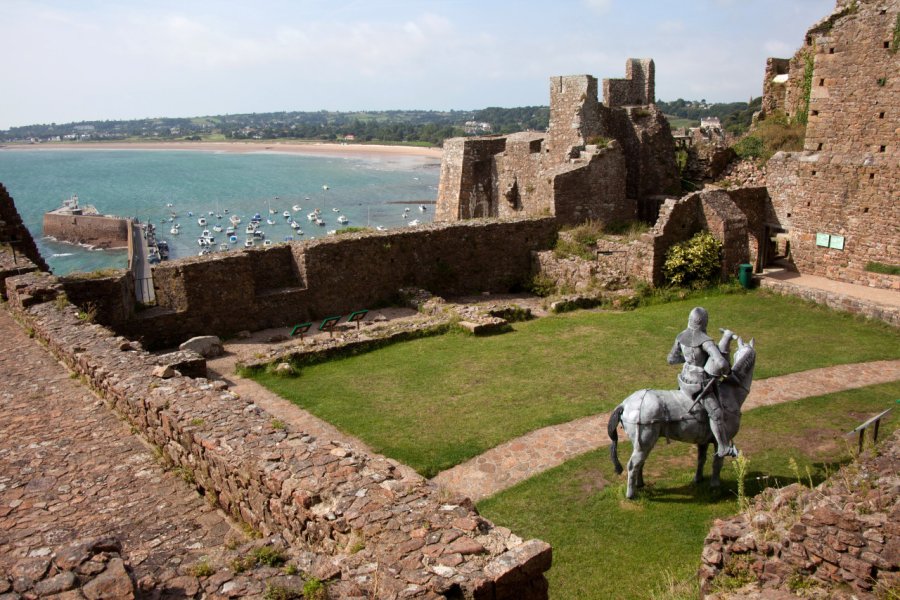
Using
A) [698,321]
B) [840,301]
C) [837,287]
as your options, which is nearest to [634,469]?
[698,321]

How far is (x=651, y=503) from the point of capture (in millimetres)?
8445

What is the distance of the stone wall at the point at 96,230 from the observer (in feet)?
196

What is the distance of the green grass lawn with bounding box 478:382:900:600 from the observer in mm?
7199

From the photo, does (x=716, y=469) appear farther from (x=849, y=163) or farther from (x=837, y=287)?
(x=849, y=163)

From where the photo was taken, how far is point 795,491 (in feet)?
22.1

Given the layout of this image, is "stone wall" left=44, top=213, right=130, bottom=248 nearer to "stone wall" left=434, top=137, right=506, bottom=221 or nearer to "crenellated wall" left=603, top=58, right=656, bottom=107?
"stone wall" left=434, top=137, right=506, bottom=221

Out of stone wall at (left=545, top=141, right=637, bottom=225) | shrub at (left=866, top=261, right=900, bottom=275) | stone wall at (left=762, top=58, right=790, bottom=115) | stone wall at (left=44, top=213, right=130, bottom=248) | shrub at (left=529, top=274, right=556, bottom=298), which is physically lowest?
stone wall at (left=44, top=213, right=130, bottom=248)

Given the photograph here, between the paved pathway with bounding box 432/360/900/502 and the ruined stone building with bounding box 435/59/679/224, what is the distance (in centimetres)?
940

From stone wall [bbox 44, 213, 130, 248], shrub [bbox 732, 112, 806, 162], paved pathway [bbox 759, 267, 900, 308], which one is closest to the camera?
paved pathway [bbox 759, 267, 900, 308]

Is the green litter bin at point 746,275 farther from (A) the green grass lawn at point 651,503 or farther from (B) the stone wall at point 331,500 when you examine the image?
(B) the stone wall at point 331,500

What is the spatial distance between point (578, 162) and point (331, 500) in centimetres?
1693

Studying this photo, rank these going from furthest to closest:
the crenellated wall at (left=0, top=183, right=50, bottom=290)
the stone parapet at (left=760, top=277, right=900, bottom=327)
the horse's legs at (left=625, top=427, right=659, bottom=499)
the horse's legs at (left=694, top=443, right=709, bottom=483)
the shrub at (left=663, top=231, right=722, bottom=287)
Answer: the shrub at (left=663, top=231, right=722, bottom=287) < the crenellated wall at (left=0, top=183, right=50, bottom=290) < the stone parapet at (left=760, top=277, right=900, bottom=327) < the horse's legs at (left=694, top=443, right=709, bottom=483) < the horse's legs at (left=625, top=427, right=659, bottom=499)

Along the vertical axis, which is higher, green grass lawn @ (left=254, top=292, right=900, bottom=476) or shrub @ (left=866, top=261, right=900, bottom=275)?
shrub @ (left=866, top=261, right=900, bottom=275)

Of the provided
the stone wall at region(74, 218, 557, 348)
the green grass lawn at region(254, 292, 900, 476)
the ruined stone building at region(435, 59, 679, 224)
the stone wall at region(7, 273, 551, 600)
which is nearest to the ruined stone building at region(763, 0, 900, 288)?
the green grass lawn at region(254, 292, 900, 476)
